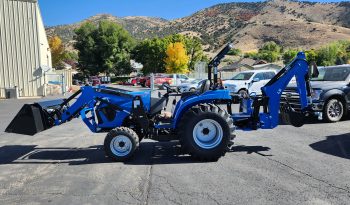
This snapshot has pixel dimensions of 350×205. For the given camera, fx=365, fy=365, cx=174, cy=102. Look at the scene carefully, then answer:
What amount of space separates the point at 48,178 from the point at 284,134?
632 centimetres

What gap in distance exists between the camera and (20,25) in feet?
88.4

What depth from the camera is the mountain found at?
11306cm

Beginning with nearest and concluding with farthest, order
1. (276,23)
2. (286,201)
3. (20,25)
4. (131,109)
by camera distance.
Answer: (286,201)
(131,109)
(20,25)
(276,23)

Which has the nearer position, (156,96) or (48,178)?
(48,178)

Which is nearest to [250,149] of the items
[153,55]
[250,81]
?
[250,81]

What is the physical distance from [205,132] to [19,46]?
23445 mm

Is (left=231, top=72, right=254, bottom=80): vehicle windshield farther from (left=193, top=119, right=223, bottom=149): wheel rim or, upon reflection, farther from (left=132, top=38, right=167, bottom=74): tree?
(left=132, top=38, right=167, bottom=74): tree

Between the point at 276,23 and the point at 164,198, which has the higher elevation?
the point at 276,23

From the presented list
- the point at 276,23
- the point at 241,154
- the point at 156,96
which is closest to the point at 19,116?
the point at 156,96

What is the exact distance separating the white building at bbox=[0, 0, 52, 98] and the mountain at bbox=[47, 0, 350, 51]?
8782 centimetres

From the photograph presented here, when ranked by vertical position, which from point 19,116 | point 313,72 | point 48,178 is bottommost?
point 48,178

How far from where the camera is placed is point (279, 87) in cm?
790

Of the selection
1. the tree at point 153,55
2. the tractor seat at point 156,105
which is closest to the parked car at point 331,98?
the tractor seat at point 156,105

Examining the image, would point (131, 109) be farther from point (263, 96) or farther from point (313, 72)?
point (313, 72)
